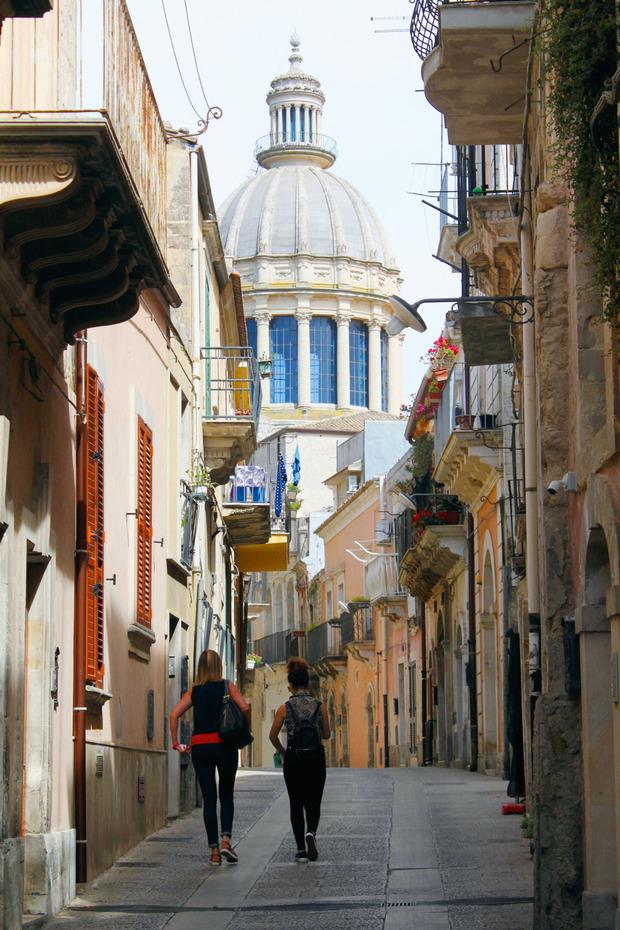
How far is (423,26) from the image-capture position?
1334 centimetres

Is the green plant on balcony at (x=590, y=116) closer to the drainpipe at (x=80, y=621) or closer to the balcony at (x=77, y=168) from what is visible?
the balcony at (x=77, y=168)

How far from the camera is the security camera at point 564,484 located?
10406 mm

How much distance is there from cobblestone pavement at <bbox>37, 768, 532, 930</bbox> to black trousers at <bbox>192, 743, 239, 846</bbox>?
0.30 meters

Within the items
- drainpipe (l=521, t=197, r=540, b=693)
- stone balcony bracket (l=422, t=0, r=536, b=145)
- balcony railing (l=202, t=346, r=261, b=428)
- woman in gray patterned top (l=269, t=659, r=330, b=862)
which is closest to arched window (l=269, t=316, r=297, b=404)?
balcony railing (l=202, t=346, r=261, b=428)

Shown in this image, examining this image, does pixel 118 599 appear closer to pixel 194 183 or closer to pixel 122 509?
pixel 122 509

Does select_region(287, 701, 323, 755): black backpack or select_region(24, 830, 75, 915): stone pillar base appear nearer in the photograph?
select_region(24, 830, 75, 915): stone pillar base

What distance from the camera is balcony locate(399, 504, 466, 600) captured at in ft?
106

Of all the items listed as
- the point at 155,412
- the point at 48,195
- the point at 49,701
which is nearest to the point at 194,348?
the point at 155,412

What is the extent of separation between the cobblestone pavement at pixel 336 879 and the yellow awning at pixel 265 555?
53.0ft

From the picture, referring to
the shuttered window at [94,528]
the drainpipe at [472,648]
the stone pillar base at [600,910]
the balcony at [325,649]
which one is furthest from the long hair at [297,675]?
the balcony at [325,649]

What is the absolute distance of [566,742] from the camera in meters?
10.2

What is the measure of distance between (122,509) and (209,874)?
348 cm

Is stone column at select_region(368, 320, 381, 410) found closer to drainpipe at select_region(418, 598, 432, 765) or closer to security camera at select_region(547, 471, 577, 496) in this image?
drainpipe at select_region(418, 598, 432, 765)

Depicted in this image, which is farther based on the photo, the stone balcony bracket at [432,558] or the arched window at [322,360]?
the arched window at [322,360]
